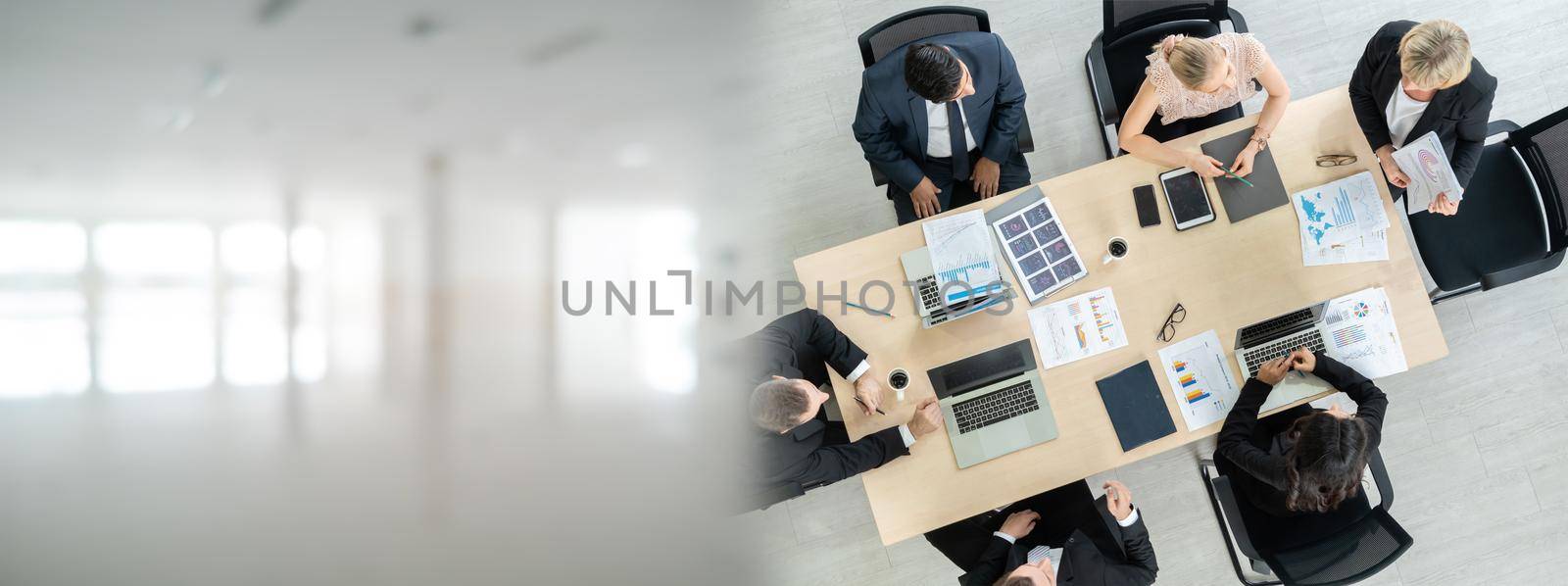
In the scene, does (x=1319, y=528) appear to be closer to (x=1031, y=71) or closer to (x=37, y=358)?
(x=1031, y=71)

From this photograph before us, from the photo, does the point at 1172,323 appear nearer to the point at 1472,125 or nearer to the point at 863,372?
the point at 863,372

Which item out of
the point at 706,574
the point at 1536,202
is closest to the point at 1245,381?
the point at 1536,202

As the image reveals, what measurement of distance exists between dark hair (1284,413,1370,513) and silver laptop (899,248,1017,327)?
3.03 feet

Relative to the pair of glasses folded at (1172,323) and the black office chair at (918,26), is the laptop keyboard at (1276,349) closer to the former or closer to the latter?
the pair of glasses folded at (1172,323)

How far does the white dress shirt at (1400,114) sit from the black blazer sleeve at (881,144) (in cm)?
145

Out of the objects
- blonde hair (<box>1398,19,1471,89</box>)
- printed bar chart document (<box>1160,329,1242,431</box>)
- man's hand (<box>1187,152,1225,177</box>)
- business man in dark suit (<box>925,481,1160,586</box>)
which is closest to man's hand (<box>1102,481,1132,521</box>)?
business man in dark suit (<box>925,481,1160,586</box>)

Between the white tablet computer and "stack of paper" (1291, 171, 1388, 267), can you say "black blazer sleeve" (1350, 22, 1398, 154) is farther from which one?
the white tablet computer

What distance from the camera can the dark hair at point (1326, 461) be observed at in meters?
2.28

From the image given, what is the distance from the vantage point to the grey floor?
322cm

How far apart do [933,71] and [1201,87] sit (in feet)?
2.74

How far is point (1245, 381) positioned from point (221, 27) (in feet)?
8.96

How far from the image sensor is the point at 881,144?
8.92 ft

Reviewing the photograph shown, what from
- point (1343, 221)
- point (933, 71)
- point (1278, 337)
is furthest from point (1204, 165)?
point (933, 71)

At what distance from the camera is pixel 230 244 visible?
218 millimetres
